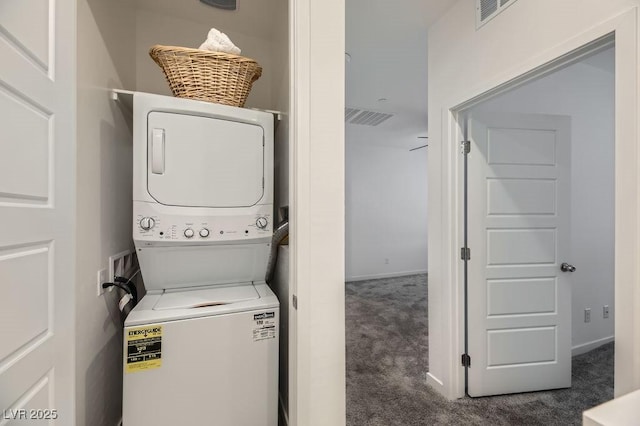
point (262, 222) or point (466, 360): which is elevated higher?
point (262, 222)

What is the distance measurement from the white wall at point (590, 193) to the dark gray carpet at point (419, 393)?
0.39 metres

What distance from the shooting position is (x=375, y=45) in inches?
90.9

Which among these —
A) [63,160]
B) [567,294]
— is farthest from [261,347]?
[567,294]

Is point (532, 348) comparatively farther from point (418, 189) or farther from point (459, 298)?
point (418, 189)

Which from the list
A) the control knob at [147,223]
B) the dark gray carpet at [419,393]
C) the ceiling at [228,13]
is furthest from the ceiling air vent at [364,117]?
the control knob at [147,223]

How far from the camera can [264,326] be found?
1.31m

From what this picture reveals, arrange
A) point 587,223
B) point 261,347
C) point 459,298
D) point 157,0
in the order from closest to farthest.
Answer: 1. point 261,347
2. point 157,0
3. point 459,298
4. point 587,223

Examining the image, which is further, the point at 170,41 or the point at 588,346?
the point at 588,346

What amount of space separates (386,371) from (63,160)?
2.48 meters

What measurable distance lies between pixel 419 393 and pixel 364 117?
346 cm

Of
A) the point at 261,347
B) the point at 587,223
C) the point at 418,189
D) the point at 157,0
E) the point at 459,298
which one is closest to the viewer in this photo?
the point at 261,347

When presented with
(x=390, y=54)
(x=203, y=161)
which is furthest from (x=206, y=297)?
(x=390, y=54)

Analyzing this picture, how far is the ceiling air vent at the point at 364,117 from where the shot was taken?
3896 mm

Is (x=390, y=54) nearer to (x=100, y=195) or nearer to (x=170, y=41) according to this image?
(x=170, y=41)
